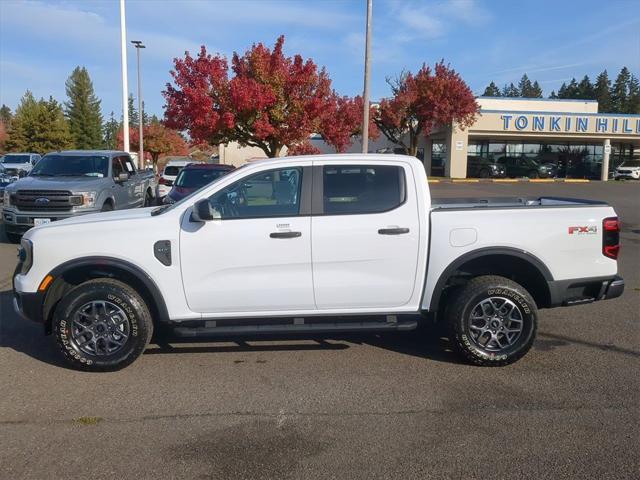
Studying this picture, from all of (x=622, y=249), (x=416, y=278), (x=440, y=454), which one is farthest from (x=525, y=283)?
(x=622, y=249)

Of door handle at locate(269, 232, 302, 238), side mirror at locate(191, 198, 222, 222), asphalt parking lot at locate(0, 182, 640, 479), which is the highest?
side mirror at locate(191, 198, 222, 222)

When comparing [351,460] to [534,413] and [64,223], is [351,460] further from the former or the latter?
[64,223]

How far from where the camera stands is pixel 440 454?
3.70 m

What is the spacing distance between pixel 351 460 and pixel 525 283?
2937 millimetres

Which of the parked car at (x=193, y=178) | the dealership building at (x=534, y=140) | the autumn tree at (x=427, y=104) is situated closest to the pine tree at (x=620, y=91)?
the dealership building at (x=534, y=140)

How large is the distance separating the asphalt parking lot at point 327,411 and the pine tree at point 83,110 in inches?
2779

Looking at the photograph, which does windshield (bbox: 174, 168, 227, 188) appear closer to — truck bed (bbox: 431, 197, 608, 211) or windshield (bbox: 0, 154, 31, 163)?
truck bed (bbox: 431, 197, 608, 211)

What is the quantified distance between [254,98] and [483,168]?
87.1 feet

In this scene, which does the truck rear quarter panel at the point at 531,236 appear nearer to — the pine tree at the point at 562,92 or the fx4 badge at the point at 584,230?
the fx4 badge at the point at 584,230

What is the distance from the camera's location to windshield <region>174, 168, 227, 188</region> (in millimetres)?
13453

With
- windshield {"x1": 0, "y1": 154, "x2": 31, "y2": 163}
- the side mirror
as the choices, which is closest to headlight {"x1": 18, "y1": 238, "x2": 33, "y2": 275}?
the side mirror

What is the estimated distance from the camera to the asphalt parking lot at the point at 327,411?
11.8 feet

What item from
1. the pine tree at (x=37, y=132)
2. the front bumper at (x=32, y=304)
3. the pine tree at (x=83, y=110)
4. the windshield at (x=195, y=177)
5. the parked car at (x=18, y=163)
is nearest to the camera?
the front bumper at (x=32, y=304)

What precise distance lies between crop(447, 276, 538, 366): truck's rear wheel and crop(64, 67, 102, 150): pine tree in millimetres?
71482
